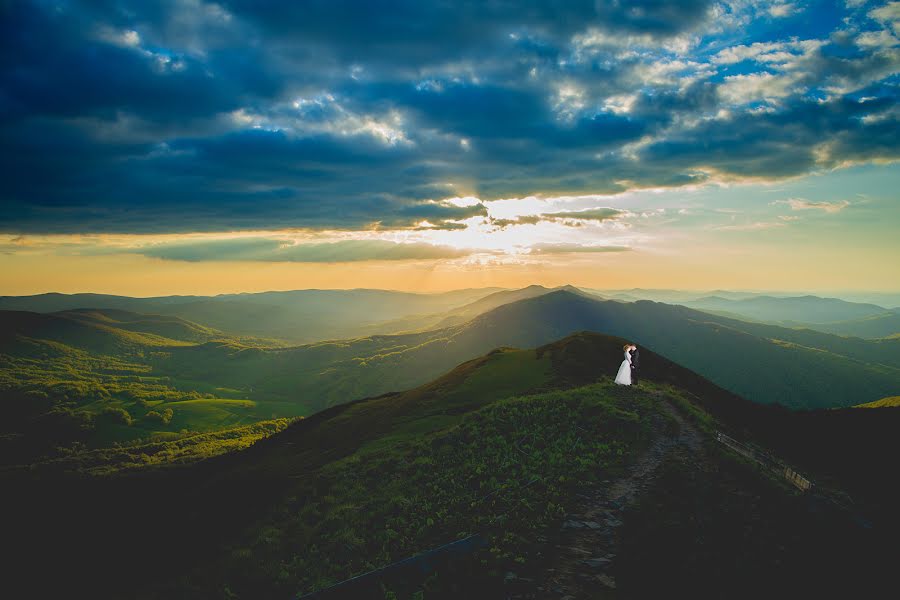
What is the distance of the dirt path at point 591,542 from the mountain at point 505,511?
7.0 inches

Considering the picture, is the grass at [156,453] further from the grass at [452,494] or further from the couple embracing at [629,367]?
the couple embracing at [629,367]

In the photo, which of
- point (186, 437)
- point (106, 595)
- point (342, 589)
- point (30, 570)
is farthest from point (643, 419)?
point (186, 437)

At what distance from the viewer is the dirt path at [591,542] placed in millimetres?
11554

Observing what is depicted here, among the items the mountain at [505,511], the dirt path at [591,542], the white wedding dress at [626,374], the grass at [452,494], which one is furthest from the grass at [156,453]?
the dirt path at [591,542]

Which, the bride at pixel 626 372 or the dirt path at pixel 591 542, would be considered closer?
the dirt path at pixel 591 542

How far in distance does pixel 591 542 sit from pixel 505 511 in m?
3.90

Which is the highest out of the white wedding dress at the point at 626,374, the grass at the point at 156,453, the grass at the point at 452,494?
the white wedding dress at the point at 626,374

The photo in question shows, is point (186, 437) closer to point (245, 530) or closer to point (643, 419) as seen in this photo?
point (245, 530)

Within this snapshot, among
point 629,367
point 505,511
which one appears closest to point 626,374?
point 629,367

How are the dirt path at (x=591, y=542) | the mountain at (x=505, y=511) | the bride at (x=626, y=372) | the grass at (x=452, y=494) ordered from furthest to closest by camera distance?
1. the bride at (x=626, y=372)
2. the grass at (x=452, y=494)
3. the mountain at (x=505, y=511)
4. the dirt path at (x=591, y=542)

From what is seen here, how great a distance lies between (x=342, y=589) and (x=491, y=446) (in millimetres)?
17338

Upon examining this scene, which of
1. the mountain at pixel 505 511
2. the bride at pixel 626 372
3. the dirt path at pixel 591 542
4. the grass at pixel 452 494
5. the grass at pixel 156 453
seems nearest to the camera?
the dirt path at pixel 591 542

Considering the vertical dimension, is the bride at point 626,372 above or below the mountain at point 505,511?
above

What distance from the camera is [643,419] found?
27859 millimetres
